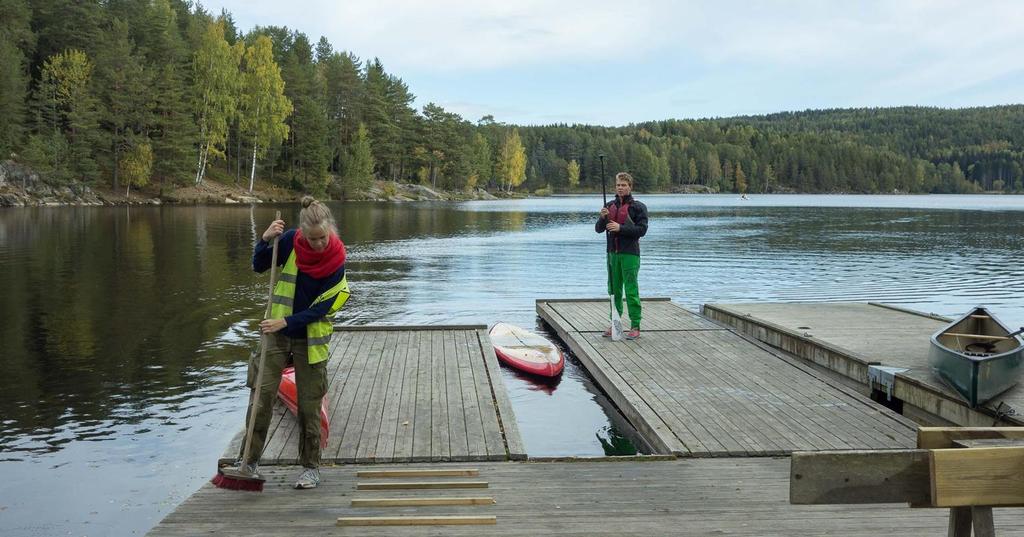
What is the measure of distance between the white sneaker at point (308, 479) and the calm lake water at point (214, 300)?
1963 millimetres

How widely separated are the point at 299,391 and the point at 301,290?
0.76 metres

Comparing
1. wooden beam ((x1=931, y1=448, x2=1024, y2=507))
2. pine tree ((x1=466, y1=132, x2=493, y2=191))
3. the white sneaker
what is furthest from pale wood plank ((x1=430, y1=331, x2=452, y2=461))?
pine tree ((x1=466, y1=132, x2=493, y2=191))

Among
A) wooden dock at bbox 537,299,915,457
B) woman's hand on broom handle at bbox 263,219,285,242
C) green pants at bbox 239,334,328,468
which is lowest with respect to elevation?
wooden dock at bbox 537,299,915,457

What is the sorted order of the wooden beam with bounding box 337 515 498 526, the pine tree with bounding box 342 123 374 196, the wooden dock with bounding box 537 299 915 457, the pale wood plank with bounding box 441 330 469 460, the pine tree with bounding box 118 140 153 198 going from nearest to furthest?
1. the wooden beam with bounding box 337 515 498 526
2. the pale wood plank with bounding box 441 330 469 460
3. the wooden dock with bounding box 537 299 915 457
4. the pine tree with bounding box 118 140 153 198
5. the pine tree with bounding box 342 123 374 196

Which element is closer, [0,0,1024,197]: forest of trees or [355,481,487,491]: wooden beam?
[355,481,487,491]: wooden beam

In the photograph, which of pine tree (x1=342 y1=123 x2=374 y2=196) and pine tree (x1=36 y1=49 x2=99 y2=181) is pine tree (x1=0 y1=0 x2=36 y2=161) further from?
pine tree (x1=342 y1=123 x2=374 y2=196)

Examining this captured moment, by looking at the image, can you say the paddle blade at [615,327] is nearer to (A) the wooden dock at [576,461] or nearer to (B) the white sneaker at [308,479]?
(A) the wooden dock at [576,461]

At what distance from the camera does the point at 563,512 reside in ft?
17.7

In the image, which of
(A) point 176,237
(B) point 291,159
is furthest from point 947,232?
(B) point 291,159

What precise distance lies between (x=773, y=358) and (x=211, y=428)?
7.26 metres

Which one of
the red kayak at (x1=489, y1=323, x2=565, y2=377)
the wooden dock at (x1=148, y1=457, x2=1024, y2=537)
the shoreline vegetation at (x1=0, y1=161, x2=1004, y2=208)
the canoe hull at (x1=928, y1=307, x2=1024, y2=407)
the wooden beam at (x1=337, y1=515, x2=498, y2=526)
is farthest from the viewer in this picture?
the shoreline vegetation at (x1=0, y1=161, x2=1004, y2=208)

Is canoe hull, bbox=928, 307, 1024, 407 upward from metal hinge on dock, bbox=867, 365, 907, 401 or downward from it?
upward

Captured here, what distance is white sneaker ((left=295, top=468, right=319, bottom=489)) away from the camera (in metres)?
5.85

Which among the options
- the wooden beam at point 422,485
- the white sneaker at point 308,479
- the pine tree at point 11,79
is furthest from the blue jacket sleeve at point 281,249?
the pine tree at point 11,79
